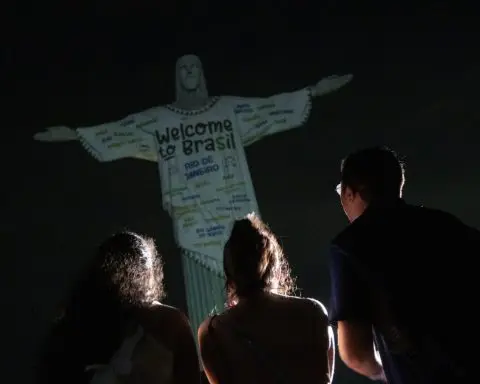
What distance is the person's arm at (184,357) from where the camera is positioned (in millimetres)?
1246

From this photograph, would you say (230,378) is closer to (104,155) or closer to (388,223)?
(388,223)

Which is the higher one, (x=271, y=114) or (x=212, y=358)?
(x=271, y=114)

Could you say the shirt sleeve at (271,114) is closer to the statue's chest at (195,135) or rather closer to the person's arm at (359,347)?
the statue's chest at (195,135)

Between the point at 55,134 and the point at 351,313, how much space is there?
91.6 inches

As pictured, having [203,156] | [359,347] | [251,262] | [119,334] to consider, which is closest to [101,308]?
[119,334]

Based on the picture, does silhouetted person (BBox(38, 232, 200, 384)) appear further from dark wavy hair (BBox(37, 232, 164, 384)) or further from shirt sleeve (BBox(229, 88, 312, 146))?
shirt sleeve (BBox(229, 88, 312, 146))

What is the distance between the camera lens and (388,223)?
3.88ft

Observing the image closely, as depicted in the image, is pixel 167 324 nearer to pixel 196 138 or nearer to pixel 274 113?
pixel 196 138

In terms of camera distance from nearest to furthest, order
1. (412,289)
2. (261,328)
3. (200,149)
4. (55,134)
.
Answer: (412,289) < (261,328) < (55,134) < (200,149)

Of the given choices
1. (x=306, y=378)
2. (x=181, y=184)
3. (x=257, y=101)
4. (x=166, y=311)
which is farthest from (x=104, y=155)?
(x=306, y=378)

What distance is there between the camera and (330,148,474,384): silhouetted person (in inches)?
42.1

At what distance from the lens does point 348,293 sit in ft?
3.75

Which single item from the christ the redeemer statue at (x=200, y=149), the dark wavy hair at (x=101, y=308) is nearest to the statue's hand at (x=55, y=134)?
the christ the redeemer statue at (x=200, y=149)

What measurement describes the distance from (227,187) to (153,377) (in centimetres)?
192
